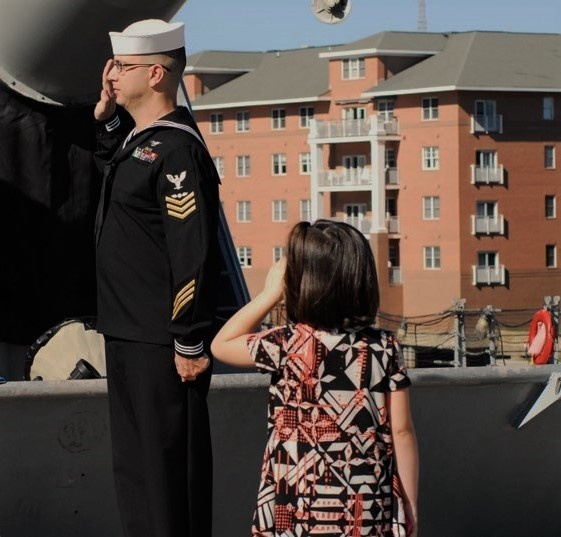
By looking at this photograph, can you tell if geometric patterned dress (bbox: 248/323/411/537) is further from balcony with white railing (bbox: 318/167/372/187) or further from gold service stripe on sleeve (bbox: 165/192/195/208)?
balcony with white railing (bbox: 318/167/372/187)

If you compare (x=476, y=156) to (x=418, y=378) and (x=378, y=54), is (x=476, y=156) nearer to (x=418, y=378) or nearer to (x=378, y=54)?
(x=378, y=54)

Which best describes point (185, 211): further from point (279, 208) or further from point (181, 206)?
point (279, 208)

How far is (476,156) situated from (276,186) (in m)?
13.5

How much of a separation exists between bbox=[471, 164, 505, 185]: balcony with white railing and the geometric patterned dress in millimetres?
90675

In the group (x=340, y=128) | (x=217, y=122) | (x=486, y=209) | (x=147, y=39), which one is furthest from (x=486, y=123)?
(x=147, y=39)

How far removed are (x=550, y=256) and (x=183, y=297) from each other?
9376 cm

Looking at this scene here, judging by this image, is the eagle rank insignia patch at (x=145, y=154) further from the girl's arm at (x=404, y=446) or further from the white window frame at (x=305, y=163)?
the white window frame at (x=305, y=163)

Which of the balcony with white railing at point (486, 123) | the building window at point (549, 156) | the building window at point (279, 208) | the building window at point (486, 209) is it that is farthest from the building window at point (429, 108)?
the building window at point (279, 208)

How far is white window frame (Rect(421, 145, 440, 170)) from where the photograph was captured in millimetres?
95625

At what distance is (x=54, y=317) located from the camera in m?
7.64

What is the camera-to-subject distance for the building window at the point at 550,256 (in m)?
97.1

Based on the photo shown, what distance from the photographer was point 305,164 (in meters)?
102

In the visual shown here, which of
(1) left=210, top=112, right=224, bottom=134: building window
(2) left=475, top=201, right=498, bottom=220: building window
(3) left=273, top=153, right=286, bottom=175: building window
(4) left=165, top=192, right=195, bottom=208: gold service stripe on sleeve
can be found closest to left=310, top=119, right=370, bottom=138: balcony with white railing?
(3) left=273, top=153, right=286, bottom=175: building window

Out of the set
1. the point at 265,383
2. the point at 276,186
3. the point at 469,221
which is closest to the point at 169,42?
the point at 265,383
